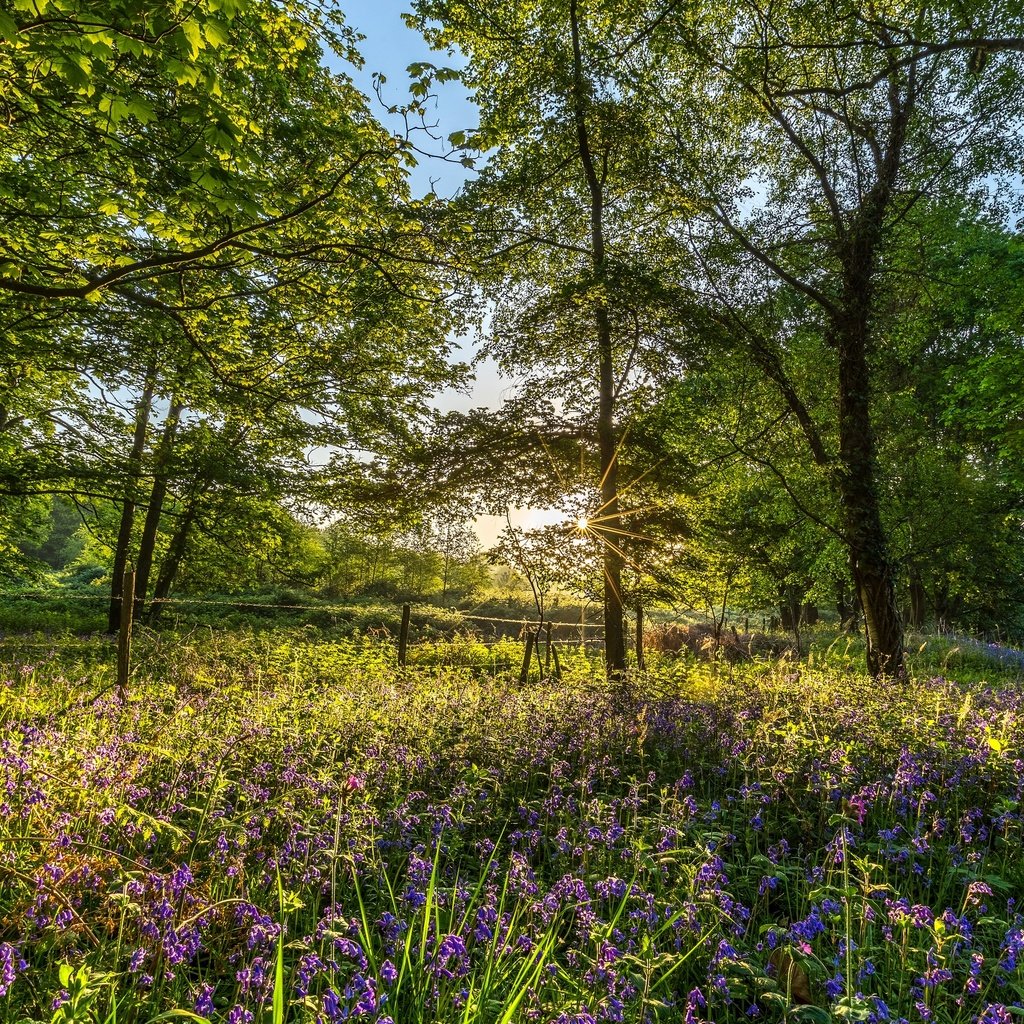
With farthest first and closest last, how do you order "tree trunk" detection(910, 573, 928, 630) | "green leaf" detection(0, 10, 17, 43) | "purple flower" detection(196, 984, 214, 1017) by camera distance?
1. "tree trunk" detection(910, 573, 928, 630)
2. "green leaf" detection(0, 10, 17, 43)
3. "purple flower" detection(196, 984, 214, 1017)

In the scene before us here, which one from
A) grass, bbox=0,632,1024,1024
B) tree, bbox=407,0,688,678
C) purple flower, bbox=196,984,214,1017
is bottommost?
grass, bbox=0,632,1024,1024

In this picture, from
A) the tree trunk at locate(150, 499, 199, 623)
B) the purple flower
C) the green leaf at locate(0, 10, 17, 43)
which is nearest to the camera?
the purple flower

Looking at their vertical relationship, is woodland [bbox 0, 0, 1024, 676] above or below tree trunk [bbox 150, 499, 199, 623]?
above

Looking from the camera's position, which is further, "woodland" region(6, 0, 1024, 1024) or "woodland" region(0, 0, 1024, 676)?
"woodland" region(0, 0, 1024, 676)

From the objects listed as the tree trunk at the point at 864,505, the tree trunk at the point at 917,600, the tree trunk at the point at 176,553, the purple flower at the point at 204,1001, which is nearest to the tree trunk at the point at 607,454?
the tree trunk at the point at 864,505

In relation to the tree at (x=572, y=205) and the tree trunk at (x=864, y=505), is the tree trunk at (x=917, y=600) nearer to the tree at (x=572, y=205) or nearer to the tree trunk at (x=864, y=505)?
the tree trunk at (x=864, y=505)

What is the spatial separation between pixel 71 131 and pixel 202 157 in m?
4.83

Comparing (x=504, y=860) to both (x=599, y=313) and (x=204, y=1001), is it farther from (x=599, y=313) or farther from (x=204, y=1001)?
(x=599, y=313)

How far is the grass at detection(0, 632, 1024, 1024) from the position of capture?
2.13 meters

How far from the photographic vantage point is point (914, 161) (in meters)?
11.3

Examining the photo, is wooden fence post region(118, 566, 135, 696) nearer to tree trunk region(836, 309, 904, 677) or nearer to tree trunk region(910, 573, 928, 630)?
tree trunk region(836, 309, 904, 677)

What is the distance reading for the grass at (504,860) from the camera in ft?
7.00

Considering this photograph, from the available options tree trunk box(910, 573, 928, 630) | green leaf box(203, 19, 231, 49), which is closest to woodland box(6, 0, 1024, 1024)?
green leaf box(203, 19, 231, 49)

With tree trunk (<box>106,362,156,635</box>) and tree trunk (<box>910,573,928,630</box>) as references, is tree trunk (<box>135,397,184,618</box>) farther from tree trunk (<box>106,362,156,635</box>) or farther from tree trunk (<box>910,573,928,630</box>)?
tree trunk (<box>910,573,928,630</box>)
